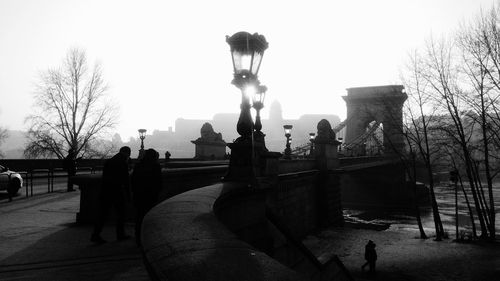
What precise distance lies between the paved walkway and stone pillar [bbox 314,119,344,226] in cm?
1377

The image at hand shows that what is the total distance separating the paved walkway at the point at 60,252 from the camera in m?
4.14

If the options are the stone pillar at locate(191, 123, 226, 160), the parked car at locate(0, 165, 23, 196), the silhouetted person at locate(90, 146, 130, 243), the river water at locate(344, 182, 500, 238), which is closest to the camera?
the silhouetted person at locate(90, 146, 130, 243)

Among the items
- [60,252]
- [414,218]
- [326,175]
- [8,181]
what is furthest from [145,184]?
[414,218]

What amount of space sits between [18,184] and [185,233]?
1321 cm

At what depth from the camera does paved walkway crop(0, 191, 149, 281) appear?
414 centimetres

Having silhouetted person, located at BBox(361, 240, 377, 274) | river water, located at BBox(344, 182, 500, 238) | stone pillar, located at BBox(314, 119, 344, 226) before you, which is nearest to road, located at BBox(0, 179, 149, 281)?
silhouetted person, located at BBox(361, 240, 377, 274)

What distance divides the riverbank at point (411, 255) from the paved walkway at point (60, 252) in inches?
250

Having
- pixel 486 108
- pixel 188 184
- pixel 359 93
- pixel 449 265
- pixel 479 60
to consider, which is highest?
pixel 359 93

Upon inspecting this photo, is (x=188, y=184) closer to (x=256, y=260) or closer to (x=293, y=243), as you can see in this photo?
(x=293, y=243)

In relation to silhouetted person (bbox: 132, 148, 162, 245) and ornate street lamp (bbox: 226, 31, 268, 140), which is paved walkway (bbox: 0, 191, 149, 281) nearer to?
silhouetted person (bbox: 132, 148, 162, 245)

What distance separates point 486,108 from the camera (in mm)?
18453

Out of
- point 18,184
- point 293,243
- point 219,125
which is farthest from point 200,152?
point 219,125

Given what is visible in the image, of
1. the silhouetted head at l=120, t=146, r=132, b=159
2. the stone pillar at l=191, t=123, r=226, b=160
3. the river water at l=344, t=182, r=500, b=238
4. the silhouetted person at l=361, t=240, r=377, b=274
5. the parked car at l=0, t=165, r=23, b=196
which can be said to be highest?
the stone pillar at l=191, t=123, r=226, b=160

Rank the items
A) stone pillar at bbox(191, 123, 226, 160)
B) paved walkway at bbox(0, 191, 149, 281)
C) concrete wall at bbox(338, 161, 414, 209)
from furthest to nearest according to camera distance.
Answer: concrete wall at bbox(338, 161, 414, 209) → stone pillar at bbox(191, 123, 226, 160) → paved walkway at bbox(0, 191, 149, 281)
